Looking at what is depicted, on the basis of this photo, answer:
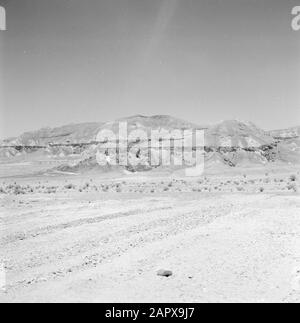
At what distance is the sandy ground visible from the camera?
300 inches

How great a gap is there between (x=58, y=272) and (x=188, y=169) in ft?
171

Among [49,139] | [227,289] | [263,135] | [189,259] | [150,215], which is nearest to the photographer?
[227,289]

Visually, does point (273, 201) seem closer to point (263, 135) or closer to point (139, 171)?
point (139, 171)

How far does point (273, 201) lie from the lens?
21969mm

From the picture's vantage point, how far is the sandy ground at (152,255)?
7.62 metres

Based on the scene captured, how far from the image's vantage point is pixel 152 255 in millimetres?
10336

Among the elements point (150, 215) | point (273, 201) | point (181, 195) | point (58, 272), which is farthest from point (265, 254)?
point (181, 195)

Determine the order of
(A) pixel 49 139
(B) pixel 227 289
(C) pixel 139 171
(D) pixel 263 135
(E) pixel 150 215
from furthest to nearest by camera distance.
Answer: (A) pixel 49 139 < (D) pixel 263 135 < (C) pixel 139 171 < (E) pixel 150 215 < (B) pixel 227 289

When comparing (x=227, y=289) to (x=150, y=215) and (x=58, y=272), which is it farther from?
(x=150, y=215)

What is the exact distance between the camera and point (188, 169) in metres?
60.6

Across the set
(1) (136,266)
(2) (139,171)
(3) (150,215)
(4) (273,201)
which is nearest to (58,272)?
(1) (136,266)

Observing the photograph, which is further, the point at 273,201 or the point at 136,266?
the point at 273,201

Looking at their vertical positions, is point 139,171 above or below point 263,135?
below
